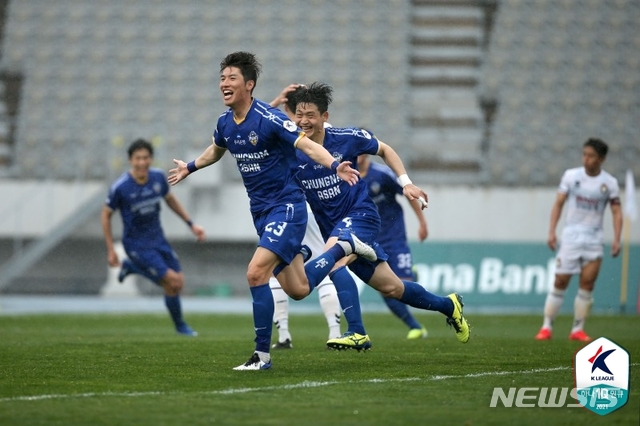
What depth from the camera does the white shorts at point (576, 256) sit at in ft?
38.5

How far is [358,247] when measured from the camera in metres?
8.03

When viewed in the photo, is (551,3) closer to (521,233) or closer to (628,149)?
(628,149)

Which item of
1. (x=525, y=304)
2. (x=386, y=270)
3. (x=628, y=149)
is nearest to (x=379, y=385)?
(x=386, y=270)

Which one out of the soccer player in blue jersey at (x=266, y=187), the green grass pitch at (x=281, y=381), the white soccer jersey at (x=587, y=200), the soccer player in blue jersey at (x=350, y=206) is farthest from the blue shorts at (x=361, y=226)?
the white soccer jersey at (x=587, y=200)

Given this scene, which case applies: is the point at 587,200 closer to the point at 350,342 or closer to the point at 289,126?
the point at 350,342

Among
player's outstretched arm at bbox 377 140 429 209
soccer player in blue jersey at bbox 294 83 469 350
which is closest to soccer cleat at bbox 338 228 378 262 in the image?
soccer player in blue jersey at bbox 294 83 469 350

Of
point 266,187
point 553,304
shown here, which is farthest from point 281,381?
point 553,304

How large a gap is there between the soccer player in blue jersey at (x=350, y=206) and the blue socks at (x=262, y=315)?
94 centimetres

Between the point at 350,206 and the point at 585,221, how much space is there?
4.29 metres

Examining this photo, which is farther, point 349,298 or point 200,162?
point 349,298

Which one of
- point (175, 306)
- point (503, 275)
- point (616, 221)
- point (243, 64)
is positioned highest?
point (243, 64)

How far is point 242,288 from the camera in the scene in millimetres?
23562

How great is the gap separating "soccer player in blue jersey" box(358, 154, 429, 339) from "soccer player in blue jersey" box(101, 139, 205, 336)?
2.37 meters

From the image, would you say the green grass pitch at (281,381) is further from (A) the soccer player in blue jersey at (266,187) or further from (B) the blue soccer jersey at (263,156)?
(B) the blue soccer jersey at (263,156)
